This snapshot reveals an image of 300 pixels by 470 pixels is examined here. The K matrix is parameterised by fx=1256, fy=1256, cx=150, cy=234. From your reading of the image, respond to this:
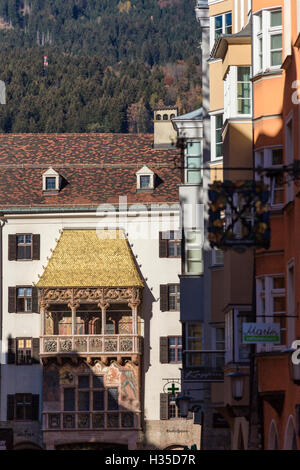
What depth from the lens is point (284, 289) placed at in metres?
29.0

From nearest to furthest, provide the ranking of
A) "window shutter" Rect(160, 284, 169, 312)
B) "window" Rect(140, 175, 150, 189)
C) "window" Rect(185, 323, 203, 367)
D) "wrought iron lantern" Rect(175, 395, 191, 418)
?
"wrought iron lantern" Rect(175, 395, 191, 418) → "window" Rect(185, 323, 203, 367) → "window shutter" Rect(160, 284, 169, 312) → "window" Rect(140, 175, 150, 189)

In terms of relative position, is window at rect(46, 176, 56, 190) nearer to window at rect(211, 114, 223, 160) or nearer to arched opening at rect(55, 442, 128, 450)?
arched opening at rect(55, 442, 128, 450)

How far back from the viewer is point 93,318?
60906mm

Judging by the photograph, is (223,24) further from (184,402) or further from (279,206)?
(279,206)

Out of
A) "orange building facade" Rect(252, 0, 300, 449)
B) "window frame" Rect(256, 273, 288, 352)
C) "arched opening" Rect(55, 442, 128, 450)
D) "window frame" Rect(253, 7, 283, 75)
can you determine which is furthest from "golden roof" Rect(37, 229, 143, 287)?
"window frame" Rect(253, 7, 283, 75)

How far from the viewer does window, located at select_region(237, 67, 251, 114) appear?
1341 inches

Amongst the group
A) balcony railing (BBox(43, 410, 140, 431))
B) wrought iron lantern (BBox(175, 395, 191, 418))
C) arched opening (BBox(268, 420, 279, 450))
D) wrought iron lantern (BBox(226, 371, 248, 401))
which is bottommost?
balcony railing (BBox(43, 410, 140, 431))

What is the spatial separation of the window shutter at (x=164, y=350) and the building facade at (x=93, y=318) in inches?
1.9

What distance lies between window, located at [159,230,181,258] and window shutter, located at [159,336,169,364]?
402cm

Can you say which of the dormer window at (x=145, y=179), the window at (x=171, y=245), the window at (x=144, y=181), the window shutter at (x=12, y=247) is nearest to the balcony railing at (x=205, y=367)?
the window at (x=171, y=245)

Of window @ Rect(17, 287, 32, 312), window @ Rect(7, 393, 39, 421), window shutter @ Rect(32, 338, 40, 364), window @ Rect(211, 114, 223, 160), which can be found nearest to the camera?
window @ Rect(211, 114, 223, 160)

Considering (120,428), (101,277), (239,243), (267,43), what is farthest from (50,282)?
(239,243)

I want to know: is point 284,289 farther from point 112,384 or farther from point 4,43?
point 4,43

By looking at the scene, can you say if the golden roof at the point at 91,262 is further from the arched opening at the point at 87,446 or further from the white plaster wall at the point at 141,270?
the arched opening at the point at 87,446
